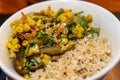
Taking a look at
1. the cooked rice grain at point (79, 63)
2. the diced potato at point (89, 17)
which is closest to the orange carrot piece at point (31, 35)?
the cooked rice grain at point (79, 63)

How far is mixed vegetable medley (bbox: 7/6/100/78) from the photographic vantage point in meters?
0.87

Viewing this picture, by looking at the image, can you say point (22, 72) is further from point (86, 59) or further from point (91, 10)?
point (91, 10)

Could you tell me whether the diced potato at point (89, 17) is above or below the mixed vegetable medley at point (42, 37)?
above

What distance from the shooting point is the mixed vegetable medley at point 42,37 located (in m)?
0.87

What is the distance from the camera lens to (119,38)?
0.89 metres

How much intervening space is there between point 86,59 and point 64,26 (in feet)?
0.49

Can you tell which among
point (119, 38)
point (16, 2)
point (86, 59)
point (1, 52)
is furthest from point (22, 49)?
point (16, 2)

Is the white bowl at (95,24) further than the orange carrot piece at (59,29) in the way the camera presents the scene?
No

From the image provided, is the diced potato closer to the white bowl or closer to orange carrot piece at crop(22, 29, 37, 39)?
the white bowl

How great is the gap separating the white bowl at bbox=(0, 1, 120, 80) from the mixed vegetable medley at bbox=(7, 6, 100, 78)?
0.03 meters

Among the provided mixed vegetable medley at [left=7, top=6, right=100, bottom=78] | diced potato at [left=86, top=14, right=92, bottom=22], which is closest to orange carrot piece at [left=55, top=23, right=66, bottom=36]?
mixed vegetable medley at [left=7, top=6, right=100, bottom=78]

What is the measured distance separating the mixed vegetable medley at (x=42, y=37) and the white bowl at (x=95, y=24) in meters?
0.03

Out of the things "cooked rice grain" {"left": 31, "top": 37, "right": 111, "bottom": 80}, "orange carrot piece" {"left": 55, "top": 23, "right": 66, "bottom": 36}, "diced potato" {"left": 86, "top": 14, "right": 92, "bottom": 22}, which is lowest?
"cooked rice grain" {"left": 31, "top": 37, "right": 111, "bottom": 80}

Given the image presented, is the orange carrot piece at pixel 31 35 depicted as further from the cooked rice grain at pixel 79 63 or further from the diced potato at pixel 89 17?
the diced potato at pixel 89 17
